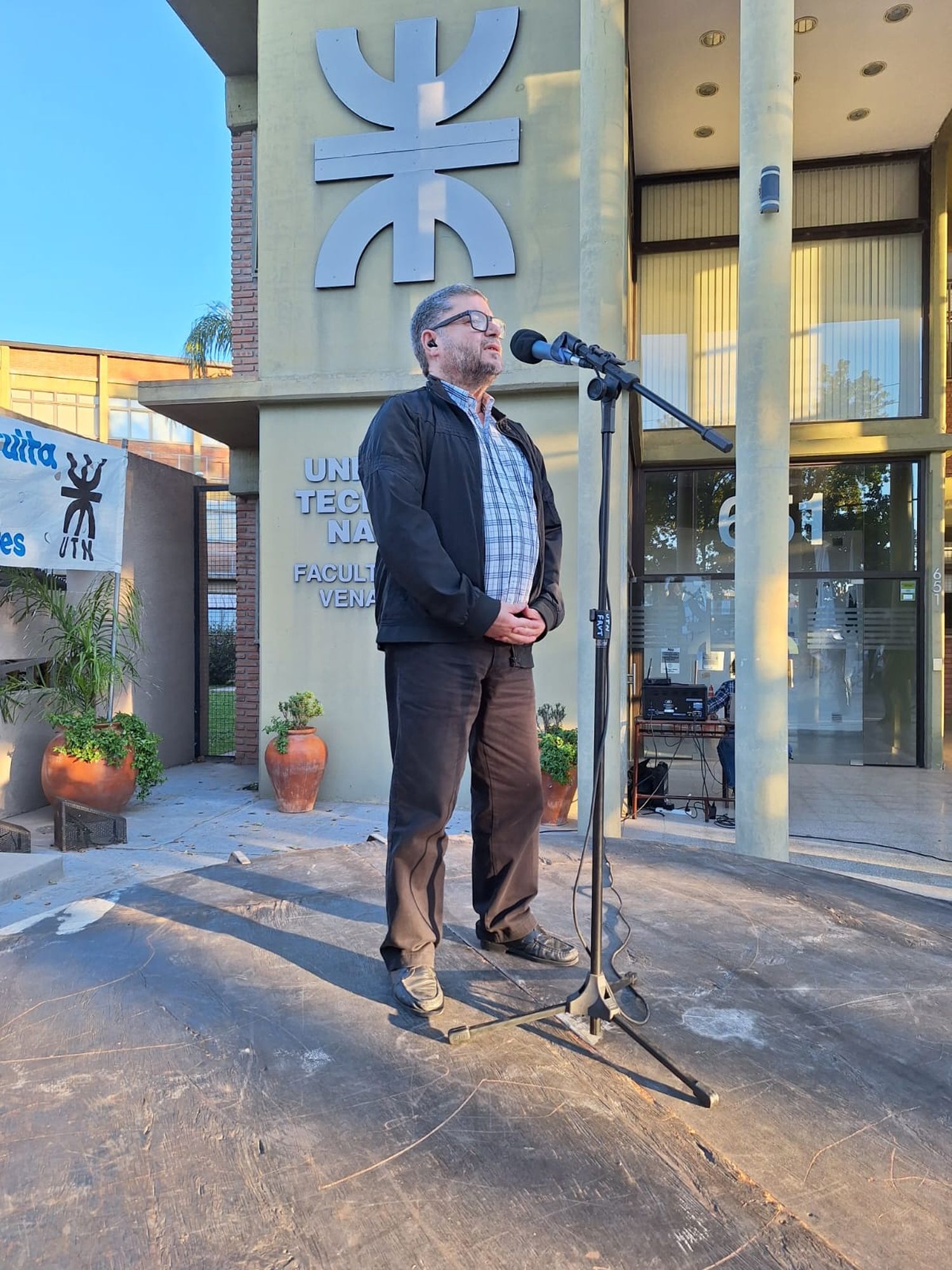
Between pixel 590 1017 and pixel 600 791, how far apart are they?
445mm

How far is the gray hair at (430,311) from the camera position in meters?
1.94

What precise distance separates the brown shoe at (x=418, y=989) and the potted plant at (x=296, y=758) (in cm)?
378

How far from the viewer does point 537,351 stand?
1.88 meters

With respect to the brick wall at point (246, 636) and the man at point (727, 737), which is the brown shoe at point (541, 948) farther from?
the brick wall at point (246, 636)

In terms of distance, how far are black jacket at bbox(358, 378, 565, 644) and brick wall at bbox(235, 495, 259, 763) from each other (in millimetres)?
5483

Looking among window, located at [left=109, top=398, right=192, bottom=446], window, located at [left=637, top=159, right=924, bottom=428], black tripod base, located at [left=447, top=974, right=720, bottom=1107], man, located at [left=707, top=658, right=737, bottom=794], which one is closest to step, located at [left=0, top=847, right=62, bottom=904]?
black tripod base, located at [left=447, top=974, right=720, bottom=1107]

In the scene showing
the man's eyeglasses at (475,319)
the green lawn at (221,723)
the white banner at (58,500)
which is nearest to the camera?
the man's eyeglasses at (475,319)

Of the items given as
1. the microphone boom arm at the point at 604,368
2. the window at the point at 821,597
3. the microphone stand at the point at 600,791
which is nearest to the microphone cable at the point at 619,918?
the microphone stand at the point at 600,791

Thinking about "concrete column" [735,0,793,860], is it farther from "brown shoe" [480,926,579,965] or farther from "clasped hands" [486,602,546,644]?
"clasped hands" [486,602,546,644]

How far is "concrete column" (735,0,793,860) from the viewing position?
157 inches

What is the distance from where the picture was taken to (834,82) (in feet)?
22.6

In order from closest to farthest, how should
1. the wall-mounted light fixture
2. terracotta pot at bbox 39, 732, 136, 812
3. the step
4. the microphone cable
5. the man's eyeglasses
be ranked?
the microphone cable → the man's eyeglasses → the step → the wall-mounted light fixture → terracotta pot at bbox 39, 732, 136, 812

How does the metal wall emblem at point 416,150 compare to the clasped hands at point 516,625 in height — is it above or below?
above

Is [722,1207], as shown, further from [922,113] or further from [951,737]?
[951,737]
